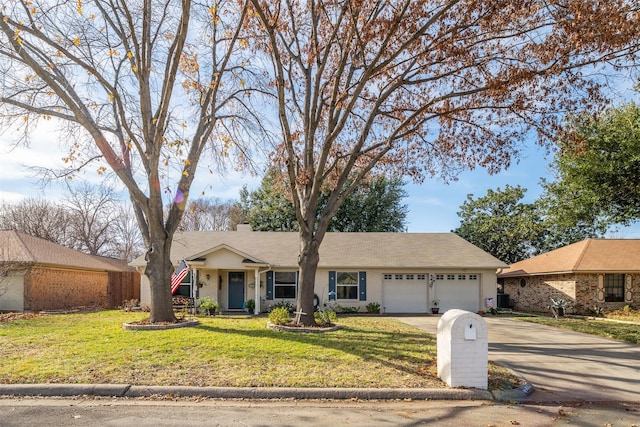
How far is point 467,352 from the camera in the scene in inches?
277

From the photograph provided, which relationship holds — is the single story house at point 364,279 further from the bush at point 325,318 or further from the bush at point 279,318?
the bush at point 279,318

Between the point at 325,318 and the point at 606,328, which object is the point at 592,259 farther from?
the point at 325,318

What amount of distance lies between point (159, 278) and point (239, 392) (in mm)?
7280

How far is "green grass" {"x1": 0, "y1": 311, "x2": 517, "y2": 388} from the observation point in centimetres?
725

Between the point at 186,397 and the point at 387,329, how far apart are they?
837 centimetres

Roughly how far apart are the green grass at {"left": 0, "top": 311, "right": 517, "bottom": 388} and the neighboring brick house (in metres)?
12.7

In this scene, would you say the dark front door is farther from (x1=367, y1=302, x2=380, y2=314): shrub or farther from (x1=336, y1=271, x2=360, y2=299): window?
(x1=367, y1=302, x2=380, y2=314): shrub

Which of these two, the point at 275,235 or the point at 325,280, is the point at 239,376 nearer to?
the point at 325,280

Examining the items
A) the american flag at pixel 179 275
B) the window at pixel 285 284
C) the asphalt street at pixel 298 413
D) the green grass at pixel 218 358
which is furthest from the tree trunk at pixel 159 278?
the window at pixel 285 284

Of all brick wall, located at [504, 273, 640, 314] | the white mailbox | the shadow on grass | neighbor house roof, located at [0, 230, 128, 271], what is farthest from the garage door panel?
neighbor house roof, located at [0, 230, 128, 271]

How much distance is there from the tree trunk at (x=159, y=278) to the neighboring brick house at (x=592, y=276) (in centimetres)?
1769

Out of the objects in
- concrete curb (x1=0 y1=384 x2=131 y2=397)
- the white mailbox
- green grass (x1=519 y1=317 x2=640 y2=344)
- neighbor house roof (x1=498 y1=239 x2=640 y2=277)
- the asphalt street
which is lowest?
green grass (x1=519 y1=317 x2=640 y2=344)

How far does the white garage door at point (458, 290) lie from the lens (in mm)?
21375

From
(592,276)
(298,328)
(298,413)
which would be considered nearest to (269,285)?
(298,328)
